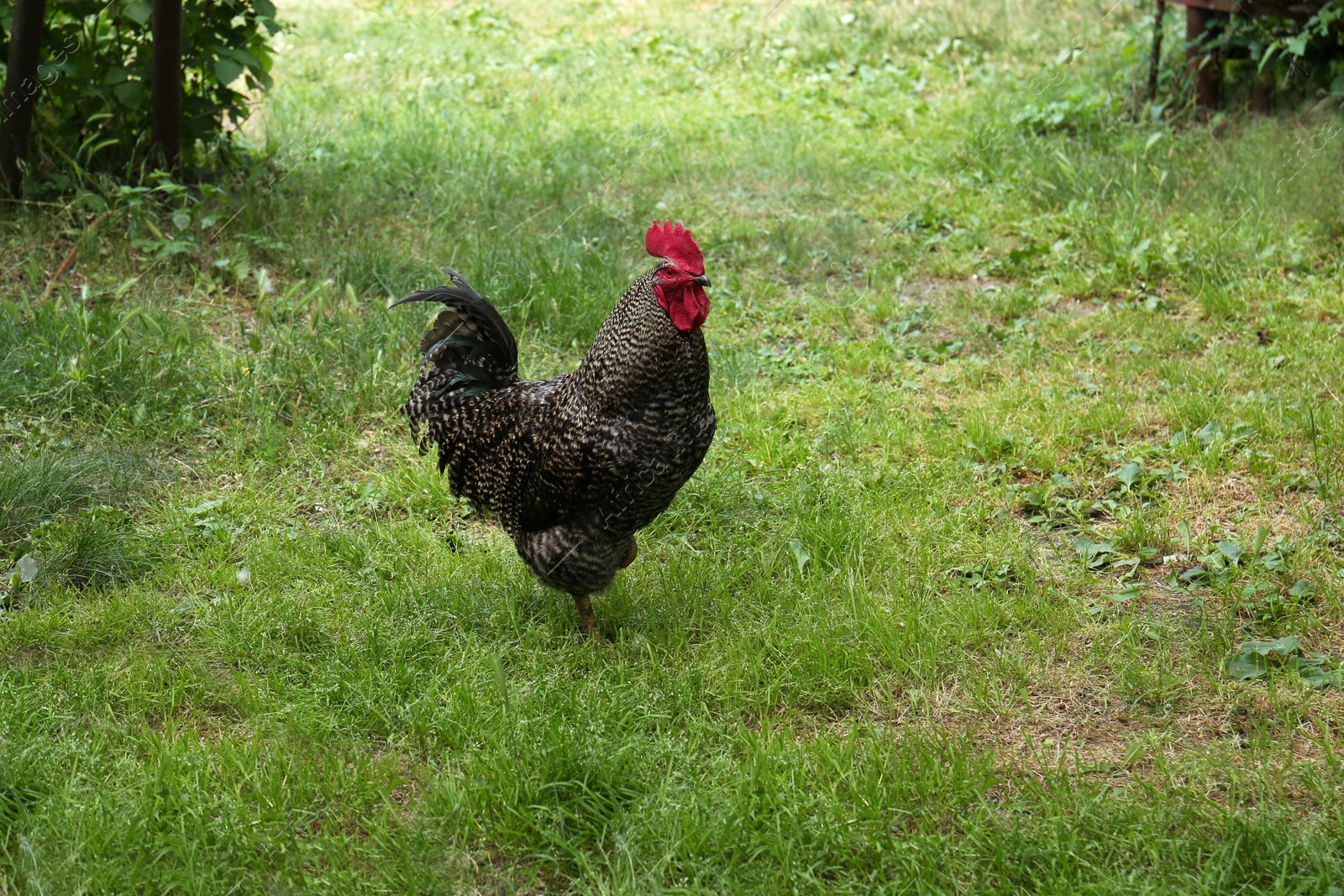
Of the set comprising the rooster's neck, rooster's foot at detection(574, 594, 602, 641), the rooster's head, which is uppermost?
the rooster's head

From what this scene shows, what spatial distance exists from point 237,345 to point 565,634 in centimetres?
268

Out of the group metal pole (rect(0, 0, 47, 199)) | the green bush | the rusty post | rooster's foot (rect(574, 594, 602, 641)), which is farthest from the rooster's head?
the rusty post

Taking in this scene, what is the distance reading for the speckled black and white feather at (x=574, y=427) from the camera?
3406 mm

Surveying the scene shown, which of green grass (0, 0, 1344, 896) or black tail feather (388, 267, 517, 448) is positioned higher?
black tail feather (388, 267, 517, 448)

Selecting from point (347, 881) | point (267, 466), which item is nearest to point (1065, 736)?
point (347, 881)

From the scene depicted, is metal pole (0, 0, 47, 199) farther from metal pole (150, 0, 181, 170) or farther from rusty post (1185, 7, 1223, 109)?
rusty post (1185, 7, 1223, 109)

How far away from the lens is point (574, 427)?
3.51 meters

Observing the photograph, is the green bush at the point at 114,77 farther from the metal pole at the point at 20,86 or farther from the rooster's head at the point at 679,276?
the rooster's head at the point at 679,276

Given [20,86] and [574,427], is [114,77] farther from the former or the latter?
[574,427]

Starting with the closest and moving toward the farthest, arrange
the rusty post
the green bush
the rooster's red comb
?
the rooster's red comb < the green bush < the rusty post

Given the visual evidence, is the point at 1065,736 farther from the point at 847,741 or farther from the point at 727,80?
the point at 727,80

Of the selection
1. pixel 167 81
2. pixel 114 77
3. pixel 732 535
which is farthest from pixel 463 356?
pixel 114 77

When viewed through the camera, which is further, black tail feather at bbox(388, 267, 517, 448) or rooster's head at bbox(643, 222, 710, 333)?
black tail feather at bbox(388, 267, 517, 448)

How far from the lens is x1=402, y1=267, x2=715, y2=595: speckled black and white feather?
3.41 m
